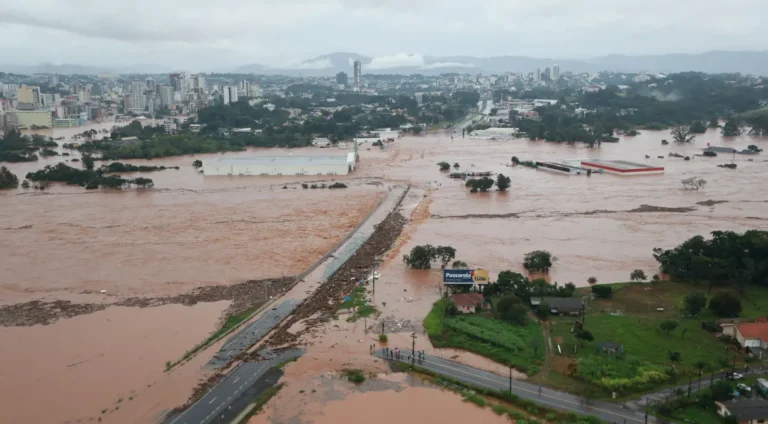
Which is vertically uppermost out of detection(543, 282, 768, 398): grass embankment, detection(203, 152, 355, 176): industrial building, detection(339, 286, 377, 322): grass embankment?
detection(203, 152, 355, 176): industrial building

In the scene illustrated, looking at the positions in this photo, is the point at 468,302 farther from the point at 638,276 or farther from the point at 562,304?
the point at 638,276

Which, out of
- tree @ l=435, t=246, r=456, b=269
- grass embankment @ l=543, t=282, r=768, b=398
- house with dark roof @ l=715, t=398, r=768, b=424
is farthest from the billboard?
house with dark roof @ l=715, t=398, r=768, b=424

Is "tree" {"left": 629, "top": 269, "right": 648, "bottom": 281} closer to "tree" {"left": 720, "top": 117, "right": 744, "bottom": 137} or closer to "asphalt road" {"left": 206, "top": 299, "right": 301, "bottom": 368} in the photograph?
"asphalt road" {"left": 206, "top": 299, "right": 301, "bottom": 368}

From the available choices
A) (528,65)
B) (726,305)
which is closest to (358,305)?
(726,305)

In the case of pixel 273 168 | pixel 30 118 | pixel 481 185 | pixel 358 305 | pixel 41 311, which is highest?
pixel 30 118

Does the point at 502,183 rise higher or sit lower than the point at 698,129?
lower

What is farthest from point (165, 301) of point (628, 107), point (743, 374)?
point (628, 107)

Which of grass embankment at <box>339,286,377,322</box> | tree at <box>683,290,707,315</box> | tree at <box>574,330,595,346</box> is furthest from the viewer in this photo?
grass embankment at <box>339,286,377,322</box>
